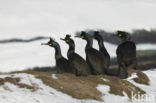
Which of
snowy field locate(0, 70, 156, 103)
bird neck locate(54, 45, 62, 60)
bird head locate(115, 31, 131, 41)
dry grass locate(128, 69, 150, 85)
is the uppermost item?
bird head locate(115, 31, 131, 41)

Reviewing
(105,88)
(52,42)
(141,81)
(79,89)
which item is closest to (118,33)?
(141,81)

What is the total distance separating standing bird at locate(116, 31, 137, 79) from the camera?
21828mm

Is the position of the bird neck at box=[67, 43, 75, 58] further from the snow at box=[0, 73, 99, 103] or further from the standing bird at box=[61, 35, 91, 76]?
the snow at box=[0, 73, 99, 103]

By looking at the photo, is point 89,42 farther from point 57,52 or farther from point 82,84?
point 82,84

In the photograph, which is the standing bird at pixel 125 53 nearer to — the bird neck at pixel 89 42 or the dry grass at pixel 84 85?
the bird neck at pixel 89 42

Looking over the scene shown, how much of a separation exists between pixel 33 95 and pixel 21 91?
0.59m

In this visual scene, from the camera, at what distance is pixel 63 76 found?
1655 centimetres

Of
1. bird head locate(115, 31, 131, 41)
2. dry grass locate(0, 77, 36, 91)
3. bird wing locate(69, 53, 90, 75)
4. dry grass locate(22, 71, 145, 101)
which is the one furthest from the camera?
bird head locate(115, 31, 131, 41)

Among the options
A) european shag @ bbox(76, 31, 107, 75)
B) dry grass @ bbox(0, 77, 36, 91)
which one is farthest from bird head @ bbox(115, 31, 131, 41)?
dry grass @ bbox(0, 77, 36, 91)

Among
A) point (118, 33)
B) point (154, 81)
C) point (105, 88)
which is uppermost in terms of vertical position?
point (118, 33)

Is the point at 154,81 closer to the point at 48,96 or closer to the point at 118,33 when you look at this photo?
the point at 118,33

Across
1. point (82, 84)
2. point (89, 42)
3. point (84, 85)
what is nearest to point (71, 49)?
point (89, 42)

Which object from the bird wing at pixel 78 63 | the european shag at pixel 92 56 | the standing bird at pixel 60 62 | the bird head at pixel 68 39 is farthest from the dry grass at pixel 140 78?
the bird head at pixel 68 39

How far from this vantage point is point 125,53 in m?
22.0
